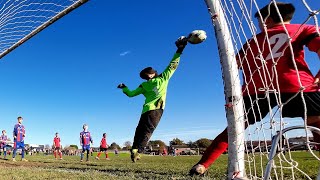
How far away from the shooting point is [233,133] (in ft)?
9.41

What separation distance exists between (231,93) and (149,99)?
323 centimetres

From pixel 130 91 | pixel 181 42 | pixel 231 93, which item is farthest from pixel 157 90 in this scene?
pixel 231 93

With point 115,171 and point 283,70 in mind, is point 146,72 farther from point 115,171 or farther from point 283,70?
point 283,70

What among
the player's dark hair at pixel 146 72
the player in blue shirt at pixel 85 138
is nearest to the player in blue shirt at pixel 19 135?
the player in blue shirt at pixel 85 138

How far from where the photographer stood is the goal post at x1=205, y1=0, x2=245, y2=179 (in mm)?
2814

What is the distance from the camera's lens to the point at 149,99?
610cm

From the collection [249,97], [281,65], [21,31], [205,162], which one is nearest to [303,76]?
[281,65]

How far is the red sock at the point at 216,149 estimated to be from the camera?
11.5 feet

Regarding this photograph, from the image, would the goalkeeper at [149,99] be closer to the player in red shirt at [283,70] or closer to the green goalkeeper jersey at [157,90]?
the green goalkeeper jersey at [157,90]

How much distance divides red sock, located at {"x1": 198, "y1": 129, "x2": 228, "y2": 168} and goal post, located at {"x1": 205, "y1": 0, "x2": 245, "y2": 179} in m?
0.62

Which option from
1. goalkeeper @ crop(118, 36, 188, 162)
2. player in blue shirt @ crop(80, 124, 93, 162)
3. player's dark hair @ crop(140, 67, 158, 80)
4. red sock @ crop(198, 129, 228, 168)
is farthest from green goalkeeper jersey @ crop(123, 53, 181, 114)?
player in blue shirt @ crop(80, 124, 93, 162)

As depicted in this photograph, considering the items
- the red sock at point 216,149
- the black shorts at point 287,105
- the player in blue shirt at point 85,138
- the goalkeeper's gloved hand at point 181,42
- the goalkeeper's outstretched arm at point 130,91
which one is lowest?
the red sock at point 216,149

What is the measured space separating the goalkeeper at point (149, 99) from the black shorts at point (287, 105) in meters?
2.37

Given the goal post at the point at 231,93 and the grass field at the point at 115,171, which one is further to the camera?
the grass field at the point at 115,171
